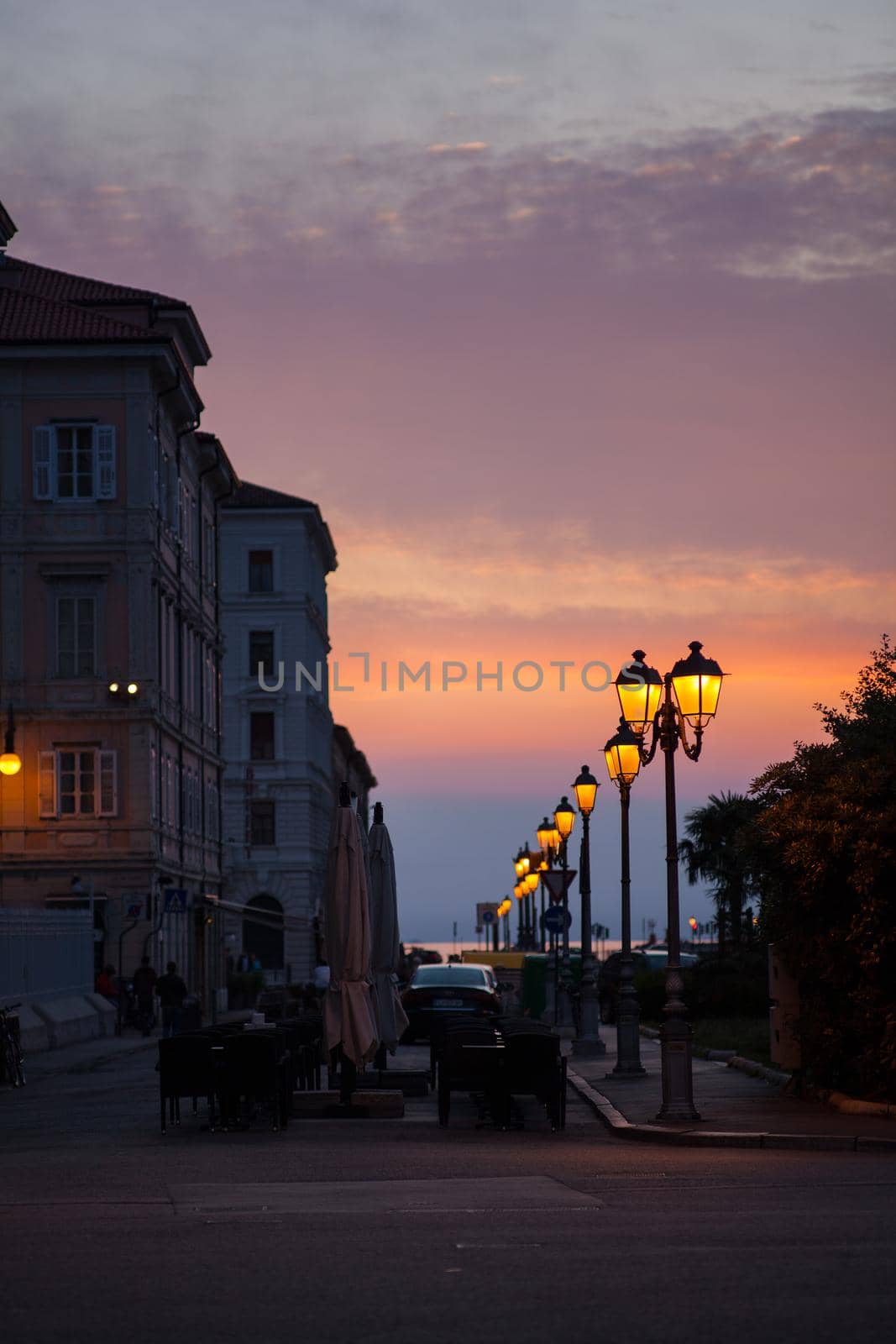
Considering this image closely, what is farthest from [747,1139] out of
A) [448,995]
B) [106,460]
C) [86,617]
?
[106,460]

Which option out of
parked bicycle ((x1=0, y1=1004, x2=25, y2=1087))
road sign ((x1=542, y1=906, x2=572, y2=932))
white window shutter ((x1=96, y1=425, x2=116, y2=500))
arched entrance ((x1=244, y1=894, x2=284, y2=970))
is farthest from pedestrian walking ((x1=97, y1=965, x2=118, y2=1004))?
arched entrance ((x1=244, y1=894, x2=284, y2=970))

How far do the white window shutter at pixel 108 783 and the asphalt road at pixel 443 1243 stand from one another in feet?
119

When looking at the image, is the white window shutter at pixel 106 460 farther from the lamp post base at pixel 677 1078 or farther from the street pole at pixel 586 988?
the lamp post base at pixel 677 1078

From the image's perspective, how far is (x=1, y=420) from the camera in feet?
182

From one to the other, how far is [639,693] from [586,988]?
1371 centimetres

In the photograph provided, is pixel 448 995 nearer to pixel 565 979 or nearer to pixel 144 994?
pixel 144 994

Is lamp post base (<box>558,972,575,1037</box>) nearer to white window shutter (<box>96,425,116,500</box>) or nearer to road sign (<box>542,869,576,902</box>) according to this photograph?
road sign (<box>542,869,576,902</box>)

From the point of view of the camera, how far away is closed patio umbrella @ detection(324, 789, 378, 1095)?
69.9 ft

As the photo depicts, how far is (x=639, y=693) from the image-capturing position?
21.5 m

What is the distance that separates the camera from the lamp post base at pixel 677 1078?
62.4 ft

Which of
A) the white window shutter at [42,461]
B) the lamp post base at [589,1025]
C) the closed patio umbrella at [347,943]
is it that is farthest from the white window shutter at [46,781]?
the closed patio umbrella at [347,943]

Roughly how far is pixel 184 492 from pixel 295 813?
3360cm

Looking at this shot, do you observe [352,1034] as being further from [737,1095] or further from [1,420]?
[1,420]

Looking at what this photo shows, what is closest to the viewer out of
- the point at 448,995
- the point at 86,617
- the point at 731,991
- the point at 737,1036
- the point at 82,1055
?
the point at 737,1036
